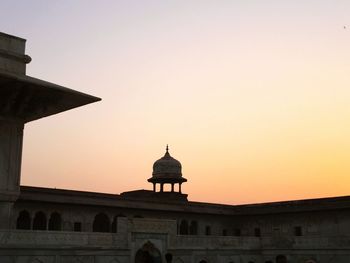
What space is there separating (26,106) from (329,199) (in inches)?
799

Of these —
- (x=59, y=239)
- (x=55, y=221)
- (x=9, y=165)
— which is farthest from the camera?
(x=55, y=221)

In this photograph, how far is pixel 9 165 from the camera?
1881 centimetres

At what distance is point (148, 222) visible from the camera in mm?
25000

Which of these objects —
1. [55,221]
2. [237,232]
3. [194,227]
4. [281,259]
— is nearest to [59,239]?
[55,221]

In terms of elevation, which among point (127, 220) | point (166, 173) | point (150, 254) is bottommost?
point (150, 254)

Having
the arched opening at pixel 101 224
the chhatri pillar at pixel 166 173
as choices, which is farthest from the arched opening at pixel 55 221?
the chhatri pillar at pixel 166 173

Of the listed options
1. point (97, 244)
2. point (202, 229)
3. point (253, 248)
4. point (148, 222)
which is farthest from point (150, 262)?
point (202, 229)

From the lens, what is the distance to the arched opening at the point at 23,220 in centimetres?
2780

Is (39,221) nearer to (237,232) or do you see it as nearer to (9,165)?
(9,165)

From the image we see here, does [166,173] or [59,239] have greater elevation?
[166,173]

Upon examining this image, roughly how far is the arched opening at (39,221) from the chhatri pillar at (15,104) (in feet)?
29.6

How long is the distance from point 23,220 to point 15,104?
12082 mm

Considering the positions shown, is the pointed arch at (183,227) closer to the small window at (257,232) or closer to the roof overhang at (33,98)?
Result: the small window at (257,232)

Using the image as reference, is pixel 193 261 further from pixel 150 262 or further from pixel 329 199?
pixel 329 199
